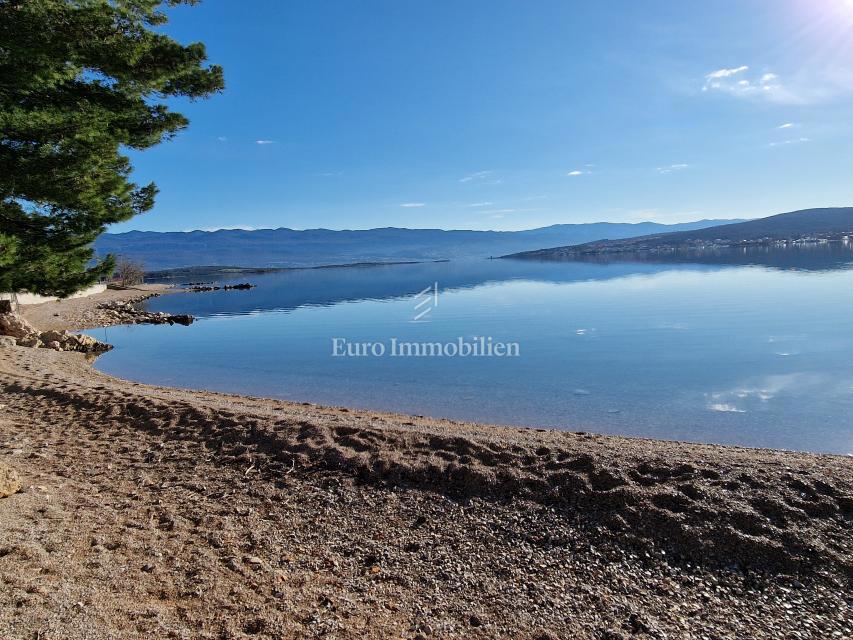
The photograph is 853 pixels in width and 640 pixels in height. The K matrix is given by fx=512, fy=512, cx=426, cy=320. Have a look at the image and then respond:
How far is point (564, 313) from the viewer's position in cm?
2648

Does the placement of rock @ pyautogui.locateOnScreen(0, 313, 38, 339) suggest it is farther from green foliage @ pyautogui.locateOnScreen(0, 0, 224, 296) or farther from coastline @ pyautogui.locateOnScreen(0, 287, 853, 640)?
coastline @ pyautogui.locateOnScreen(0, 287, 853, 640)

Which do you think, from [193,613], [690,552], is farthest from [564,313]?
[193,613]

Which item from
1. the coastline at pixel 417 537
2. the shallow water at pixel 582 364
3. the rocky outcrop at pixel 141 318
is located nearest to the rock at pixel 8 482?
the coastline at pixel 417 537

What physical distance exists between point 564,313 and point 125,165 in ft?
70.6

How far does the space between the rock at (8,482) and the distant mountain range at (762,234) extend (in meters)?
125

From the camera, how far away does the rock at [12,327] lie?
19953 millimetres

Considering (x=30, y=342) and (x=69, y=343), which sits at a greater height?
(x=30, y=342)

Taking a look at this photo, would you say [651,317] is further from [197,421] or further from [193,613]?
[193,613]

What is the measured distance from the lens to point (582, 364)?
14.6 m

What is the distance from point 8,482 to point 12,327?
1918 cm

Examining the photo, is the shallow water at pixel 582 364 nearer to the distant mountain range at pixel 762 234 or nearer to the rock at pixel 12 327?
the rock at pixel 12 327

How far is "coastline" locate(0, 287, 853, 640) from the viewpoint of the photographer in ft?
11.8

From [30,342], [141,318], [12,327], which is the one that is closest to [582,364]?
[30,342]

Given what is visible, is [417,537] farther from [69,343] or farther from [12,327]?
[12,327]
